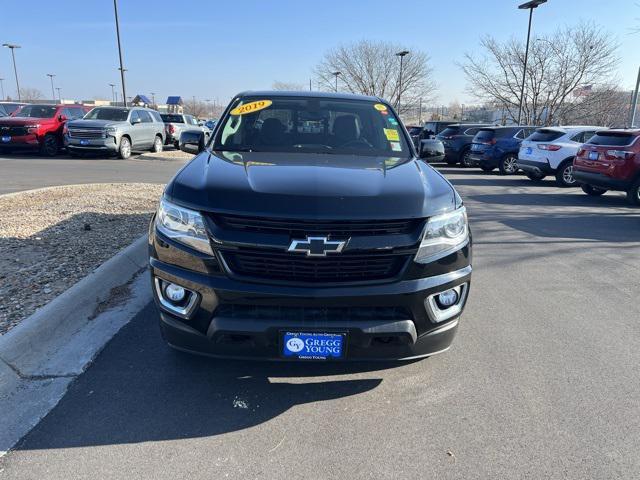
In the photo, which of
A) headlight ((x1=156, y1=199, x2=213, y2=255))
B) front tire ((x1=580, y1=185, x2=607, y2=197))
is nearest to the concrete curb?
headlight ((x1=156, y1=199, x2=213, y2=255))

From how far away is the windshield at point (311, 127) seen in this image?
4035 millimetres

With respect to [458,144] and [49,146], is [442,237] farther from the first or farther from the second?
[49,146]

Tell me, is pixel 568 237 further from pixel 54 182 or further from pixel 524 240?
pixel 54 182

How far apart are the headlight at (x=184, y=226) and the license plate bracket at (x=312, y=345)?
2.06 feet

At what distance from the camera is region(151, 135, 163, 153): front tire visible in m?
20.5

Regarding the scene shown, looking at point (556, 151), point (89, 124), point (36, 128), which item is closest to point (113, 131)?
point (89, 124)

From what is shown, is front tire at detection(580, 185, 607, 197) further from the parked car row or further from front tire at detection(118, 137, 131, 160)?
front tire at detection(118, 137, 131, 160)

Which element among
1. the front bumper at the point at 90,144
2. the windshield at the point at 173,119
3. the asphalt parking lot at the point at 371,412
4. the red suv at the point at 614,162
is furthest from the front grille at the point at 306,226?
the windshield at the point at 173,119

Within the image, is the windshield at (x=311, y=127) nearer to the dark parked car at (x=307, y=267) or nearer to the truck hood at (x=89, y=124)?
the dark parked car at (x=307, y=267)

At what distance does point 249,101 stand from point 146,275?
206cm

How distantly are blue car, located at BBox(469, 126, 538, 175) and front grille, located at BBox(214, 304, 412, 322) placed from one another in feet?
49.6

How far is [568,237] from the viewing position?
24.5 ft

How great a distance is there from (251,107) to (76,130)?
14.8 metres

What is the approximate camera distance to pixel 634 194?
410 inches
